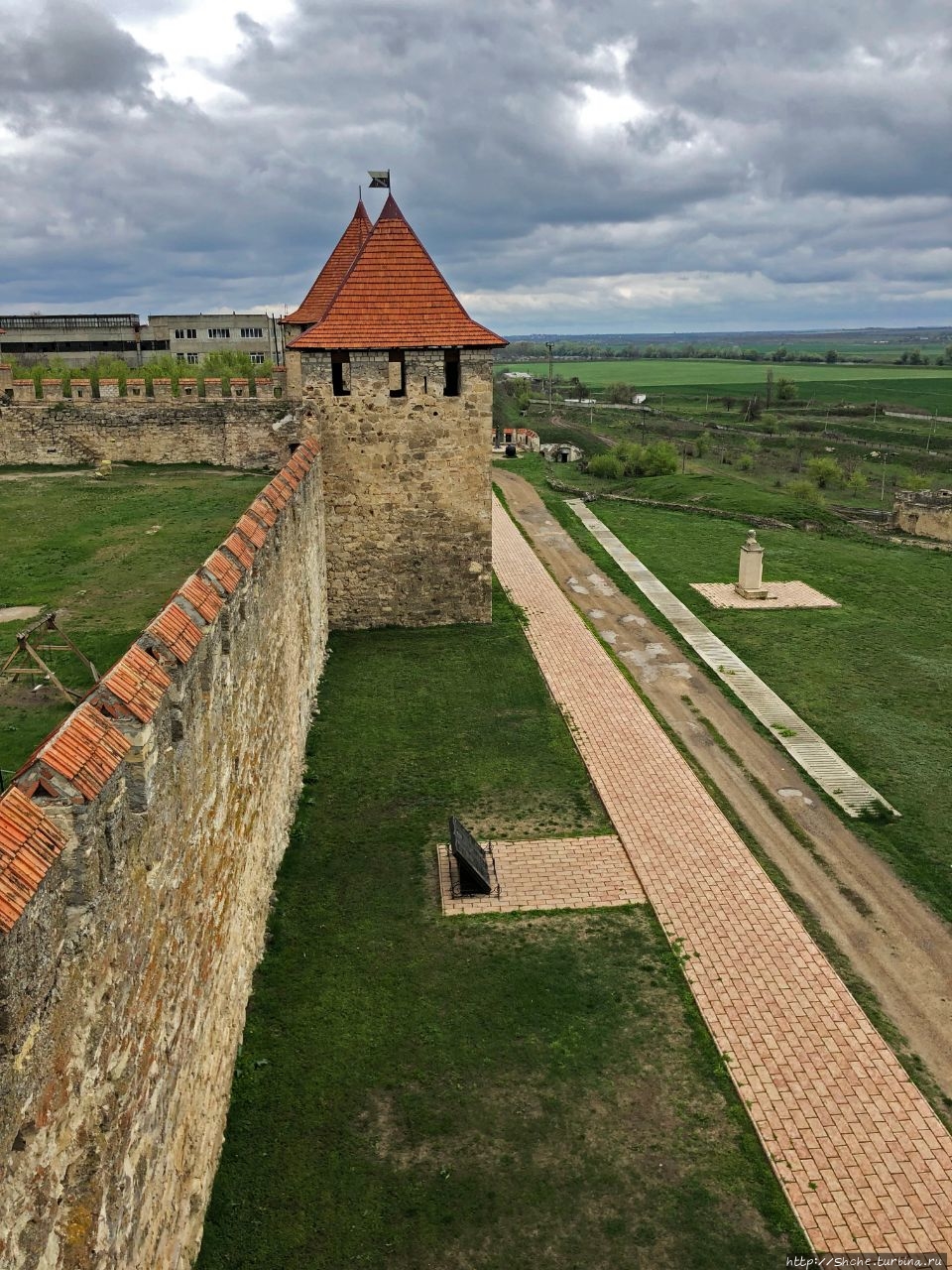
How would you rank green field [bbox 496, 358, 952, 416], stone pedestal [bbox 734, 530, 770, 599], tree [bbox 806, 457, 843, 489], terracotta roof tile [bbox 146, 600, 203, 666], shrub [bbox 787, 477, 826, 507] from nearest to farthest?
terracotta roof tile [bbox 146, 600, 203, 666]
stone pedestal [bbox 734, 530, 770, 599]
shrub [bbox 787, 477, 826, 507]
tree [bbox 806, 457, 843, 489]
green field [bbox 496, 358, 952, 416]

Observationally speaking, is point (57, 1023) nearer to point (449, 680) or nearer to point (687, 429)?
point (449, 680)

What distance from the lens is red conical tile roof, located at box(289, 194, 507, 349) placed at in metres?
13.9

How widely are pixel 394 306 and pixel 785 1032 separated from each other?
1150cm

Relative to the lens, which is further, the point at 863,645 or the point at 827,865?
the point at 863,645

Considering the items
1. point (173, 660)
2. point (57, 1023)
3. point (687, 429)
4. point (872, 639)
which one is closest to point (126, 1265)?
point (57, 1023)

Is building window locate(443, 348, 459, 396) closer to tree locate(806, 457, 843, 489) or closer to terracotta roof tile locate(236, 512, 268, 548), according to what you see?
terracotta roof tile locate(236, 512, 268, 548)

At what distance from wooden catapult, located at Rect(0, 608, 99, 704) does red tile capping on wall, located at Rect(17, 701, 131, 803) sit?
155 inches

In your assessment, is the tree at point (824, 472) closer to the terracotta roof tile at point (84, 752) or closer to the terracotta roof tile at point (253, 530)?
the terracotta roof tile at point (253, 530)

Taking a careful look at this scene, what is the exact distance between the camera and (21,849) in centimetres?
282

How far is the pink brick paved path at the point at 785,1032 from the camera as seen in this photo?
5.43m

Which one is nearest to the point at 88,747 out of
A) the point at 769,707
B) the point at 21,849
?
the point at 21,849

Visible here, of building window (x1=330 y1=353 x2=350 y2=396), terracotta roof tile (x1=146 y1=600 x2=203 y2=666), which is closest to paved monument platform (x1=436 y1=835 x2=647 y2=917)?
terracotta roof tile (x1=146 y1=600 x2=203 y2=666)

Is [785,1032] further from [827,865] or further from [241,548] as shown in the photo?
[241,548]

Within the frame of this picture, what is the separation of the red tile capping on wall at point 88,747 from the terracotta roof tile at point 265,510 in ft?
6.15
